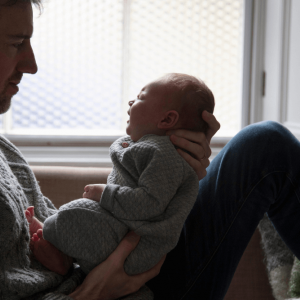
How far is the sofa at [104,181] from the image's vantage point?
1382mm

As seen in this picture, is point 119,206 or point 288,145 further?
point 288,145

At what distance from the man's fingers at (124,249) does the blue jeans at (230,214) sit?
21 centimetres

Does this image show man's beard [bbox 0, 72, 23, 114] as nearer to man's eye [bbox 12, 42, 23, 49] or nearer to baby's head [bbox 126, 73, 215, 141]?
man's eye [bbox 12, 42, 23, 49]

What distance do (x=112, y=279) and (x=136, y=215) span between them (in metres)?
0.17

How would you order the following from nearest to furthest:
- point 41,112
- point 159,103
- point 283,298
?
point 159,103
point 283,298
point 41,112

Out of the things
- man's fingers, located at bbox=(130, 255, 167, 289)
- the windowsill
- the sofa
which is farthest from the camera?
the windowsill

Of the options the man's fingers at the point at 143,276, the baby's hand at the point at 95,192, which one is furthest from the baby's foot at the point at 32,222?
the man's fingers at the point at 143,276

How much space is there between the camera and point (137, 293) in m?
0.84

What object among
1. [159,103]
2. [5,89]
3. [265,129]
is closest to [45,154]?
[5,89]

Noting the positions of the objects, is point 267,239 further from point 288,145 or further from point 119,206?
point 119,206

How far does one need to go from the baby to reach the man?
0.10 feet

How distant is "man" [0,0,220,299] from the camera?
745mm

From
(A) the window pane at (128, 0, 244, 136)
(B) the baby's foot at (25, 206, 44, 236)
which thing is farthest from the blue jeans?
(A) the window pane at (128, 0, 244, 136)

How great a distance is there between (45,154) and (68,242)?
3.83 feet
